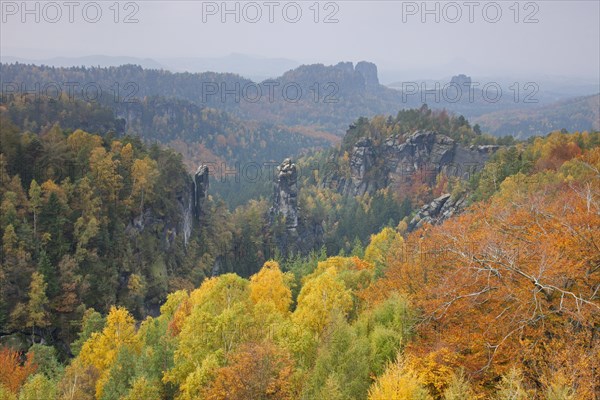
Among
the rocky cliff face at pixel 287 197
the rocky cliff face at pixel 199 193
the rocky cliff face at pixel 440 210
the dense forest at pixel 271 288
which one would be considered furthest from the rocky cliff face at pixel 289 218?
the rocky cliff face at pixel 440 210

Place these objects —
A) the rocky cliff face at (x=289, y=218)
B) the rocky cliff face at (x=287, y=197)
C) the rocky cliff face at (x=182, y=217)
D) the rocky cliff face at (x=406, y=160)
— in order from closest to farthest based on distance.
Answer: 1. the rocky cliff face at (x=182, y=217)
2. the rocky cliff face at (x=289, y=218)
3. the rocky cliff face at (x=287, y=197)
4. the rocky cliff face at (x=406, y=160)

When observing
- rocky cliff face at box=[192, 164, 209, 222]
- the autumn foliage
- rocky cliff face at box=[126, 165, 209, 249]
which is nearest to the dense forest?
the autumn foliage

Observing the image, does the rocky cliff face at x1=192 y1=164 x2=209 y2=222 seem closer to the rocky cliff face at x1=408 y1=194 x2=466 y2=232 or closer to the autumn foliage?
the rocky cliff face at x1=408 y1=194 x2=466 y2=232

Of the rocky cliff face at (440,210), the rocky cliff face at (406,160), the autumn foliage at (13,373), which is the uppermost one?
the rocky cliff face at (406,160)

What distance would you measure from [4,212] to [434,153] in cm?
9237

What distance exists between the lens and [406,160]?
118m

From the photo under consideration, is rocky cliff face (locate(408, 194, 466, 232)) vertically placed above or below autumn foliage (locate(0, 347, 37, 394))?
above

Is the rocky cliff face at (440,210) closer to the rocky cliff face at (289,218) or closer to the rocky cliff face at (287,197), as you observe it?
the rocky cliff face at (289,218)

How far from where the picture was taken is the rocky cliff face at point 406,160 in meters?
103

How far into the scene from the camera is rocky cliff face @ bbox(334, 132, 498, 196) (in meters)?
103

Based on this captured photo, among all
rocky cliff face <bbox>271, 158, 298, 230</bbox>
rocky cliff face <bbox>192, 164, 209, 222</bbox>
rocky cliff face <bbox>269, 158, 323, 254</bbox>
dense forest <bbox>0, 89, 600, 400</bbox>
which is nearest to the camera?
dense forest <bbox>0, 89, 600, 400</bbox>

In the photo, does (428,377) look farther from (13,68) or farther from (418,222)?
(13,68)

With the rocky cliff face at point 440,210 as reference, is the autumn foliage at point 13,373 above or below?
below

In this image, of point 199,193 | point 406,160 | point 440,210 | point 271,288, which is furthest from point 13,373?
point 406,160
